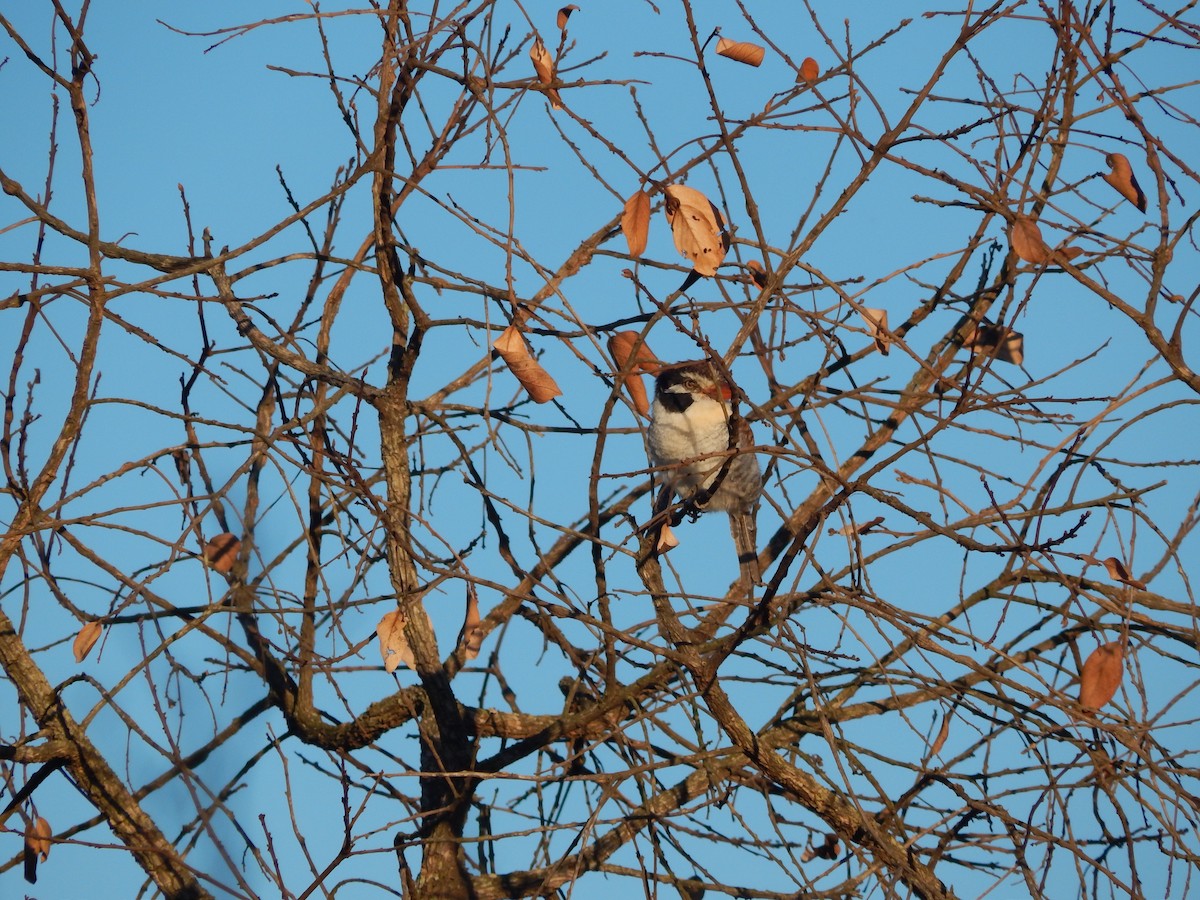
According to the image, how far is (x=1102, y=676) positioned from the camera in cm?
272

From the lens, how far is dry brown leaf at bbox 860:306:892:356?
2709 millimetres

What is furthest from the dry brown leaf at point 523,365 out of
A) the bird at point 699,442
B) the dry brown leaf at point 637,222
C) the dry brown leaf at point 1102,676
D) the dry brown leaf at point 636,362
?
the bird at point 699,442

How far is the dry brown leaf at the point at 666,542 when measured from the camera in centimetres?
324

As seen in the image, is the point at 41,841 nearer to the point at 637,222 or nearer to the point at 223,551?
the point at 223,551

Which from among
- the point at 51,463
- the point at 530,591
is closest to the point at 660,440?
the point at 530,591

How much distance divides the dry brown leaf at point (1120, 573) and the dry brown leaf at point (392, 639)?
1829 mm

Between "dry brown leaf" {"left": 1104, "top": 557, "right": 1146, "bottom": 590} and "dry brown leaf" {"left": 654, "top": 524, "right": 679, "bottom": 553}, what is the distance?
110 cm

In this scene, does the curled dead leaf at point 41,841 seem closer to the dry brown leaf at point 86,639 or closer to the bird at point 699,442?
the dry brown leaf at point 86,639

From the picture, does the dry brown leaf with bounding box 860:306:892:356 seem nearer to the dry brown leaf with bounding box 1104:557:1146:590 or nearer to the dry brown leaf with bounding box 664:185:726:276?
the dry brown leaf with bounding box 664:185:726:276

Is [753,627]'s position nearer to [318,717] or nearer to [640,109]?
[640,109]

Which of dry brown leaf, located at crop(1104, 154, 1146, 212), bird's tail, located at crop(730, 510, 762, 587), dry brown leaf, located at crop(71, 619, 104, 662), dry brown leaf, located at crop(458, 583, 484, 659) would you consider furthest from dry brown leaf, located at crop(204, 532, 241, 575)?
dry brown leaf, located at crop(1104, 154, 1146, 212)

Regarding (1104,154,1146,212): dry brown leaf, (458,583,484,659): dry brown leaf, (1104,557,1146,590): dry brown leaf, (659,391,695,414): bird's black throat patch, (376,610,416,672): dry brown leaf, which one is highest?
(659,391,695,414): bird's black throat patch

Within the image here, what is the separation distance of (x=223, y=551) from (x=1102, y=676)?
2409 mm

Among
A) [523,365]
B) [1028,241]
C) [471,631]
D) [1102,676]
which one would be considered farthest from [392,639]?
[1028,241]
